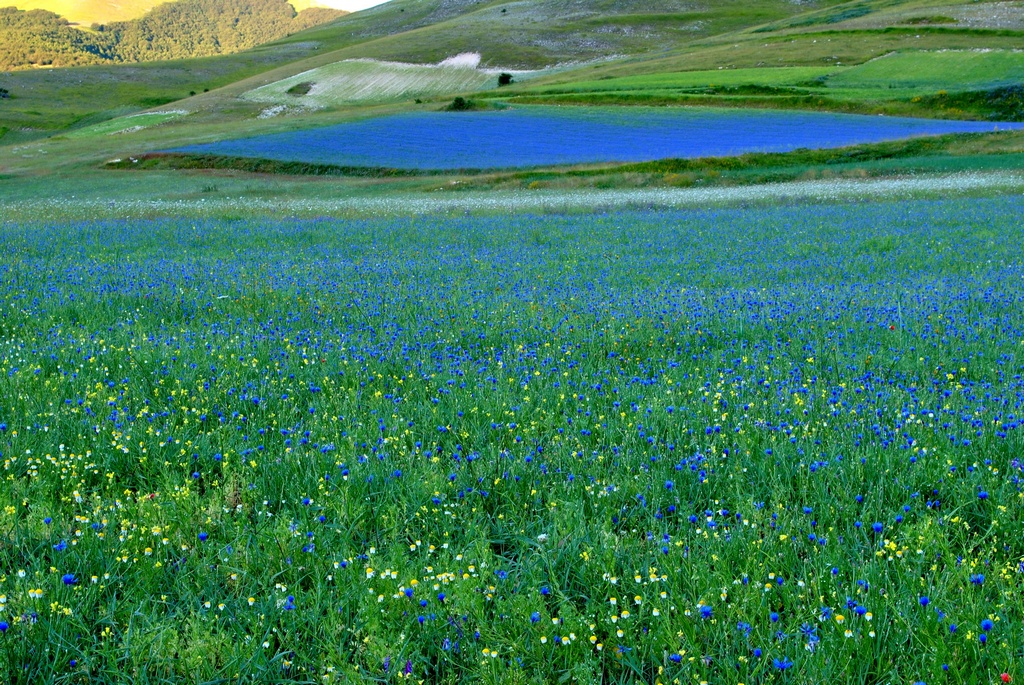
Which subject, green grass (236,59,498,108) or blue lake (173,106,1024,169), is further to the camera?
green grass (236,59,498,108)

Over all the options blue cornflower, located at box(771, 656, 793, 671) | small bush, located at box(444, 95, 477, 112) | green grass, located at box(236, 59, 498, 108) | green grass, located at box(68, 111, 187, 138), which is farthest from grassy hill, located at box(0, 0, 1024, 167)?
blue cornflower, located at box(771, 656, 793, 671)

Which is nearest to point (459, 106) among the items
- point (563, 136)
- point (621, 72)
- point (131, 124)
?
point (563, 136)

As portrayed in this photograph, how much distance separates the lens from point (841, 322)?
8148 mm

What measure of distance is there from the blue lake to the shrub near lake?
37.2 m

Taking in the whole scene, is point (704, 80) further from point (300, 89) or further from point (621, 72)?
point (300, 89)

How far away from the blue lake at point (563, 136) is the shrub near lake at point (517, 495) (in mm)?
37240

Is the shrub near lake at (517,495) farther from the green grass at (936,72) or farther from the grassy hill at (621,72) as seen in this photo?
the green grass at (936,72)

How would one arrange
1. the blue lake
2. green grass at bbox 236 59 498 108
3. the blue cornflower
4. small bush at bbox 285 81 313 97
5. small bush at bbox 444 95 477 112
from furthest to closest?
small bush at bbox 285 81 313 97 → green grass at bbox 236 59 498 108 → small bush at bbox 444 95 477 112 → the blue lake → the blue cornflower

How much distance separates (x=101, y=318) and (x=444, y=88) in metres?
94.5

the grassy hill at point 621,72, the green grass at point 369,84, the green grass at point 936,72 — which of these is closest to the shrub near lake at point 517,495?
the grassy hill at point 621,72

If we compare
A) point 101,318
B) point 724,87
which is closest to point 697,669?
point 101,318

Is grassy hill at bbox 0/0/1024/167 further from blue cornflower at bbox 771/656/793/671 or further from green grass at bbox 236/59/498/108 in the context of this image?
blue cornflower at bbox 771/656/793/671

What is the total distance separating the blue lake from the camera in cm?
4559

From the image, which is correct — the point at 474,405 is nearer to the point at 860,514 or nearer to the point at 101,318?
the point at 860,514
